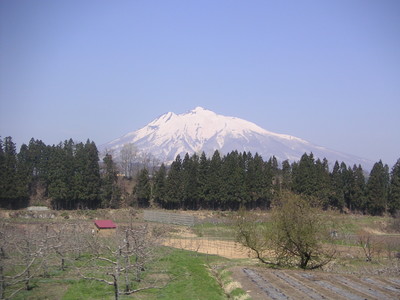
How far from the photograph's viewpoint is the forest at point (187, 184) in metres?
46.4

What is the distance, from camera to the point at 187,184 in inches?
1941

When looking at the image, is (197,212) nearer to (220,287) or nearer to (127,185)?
(127,185)

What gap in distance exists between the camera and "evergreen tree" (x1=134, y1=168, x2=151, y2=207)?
50781mm

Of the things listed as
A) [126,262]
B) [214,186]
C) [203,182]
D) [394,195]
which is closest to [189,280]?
[126,262]

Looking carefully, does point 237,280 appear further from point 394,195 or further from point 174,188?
point 394,195

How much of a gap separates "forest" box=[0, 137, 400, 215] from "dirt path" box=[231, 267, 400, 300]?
90.4ft

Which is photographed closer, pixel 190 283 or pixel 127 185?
pixel 190 283

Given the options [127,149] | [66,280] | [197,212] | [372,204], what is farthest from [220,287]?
[127,149]

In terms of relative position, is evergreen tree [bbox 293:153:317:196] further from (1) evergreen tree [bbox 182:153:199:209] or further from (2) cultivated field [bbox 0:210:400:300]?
(2) cultivated field [bbox 0:210:400:300]

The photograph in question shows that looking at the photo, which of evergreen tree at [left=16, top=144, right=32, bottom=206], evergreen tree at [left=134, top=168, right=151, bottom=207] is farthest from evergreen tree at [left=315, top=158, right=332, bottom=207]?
evergreen tree at [left=16, top=144, right=32, bottom=206]

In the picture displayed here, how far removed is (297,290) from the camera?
654 inches

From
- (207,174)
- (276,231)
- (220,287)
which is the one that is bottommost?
(220,287)

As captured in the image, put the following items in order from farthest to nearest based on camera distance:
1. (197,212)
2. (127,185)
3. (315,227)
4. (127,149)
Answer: (127,149) < (127,185) < (197,212) < (315,227)

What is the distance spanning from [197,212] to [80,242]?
1051 inches
